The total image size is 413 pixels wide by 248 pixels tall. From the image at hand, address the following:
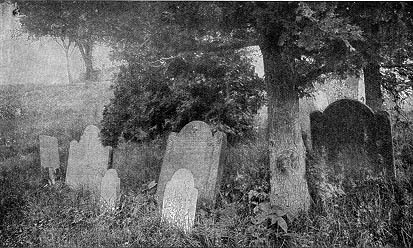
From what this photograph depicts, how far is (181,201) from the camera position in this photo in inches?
177

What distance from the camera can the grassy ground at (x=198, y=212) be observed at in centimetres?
384

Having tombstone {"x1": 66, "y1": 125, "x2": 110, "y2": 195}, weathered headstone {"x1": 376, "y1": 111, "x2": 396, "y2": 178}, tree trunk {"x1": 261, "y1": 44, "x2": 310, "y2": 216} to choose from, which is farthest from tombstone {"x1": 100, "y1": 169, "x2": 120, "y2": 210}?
weathered headstone {"x1": 376, "y1": 111, "x2": 396, "y2": 178}

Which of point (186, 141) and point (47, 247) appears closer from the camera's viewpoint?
point (47, 247)

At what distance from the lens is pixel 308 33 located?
11.0ft

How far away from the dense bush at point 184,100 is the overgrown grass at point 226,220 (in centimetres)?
108

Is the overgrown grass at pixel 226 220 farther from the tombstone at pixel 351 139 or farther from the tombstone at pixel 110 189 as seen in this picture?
the tombstone at pixel 351 139

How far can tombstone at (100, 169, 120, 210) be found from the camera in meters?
4.95

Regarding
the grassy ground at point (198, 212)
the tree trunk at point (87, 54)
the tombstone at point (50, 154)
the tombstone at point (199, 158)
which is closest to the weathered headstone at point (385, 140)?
the grassy ground at point (198, 212)

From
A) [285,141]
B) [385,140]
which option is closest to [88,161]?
[285,141]

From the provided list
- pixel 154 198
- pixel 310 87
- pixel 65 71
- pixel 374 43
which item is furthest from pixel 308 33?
pixel 65 71

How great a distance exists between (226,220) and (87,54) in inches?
144

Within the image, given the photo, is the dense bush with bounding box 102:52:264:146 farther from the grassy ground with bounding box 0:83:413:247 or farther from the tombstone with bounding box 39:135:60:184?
the tombstone with bounding box 39:135:60:184

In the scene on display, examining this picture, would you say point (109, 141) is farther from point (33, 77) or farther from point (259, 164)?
point (259, 164)

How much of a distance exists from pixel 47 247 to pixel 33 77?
3190mm
